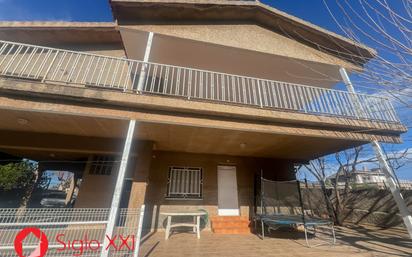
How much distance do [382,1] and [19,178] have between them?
9705mm

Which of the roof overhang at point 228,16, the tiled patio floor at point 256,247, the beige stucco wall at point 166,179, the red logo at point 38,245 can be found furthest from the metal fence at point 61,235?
the roof overhang at point 228,16

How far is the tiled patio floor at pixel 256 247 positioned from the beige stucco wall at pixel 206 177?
1000 millimetres

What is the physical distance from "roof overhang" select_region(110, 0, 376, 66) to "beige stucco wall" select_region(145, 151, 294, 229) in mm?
4291

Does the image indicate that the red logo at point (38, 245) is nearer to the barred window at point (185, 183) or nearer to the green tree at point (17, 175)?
the barred window at point (185, 183)

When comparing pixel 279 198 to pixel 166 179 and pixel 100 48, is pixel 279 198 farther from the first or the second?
pixel 100 48

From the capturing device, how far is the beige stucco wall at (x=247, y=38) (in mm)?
6182

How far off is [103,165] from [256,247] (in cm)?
510

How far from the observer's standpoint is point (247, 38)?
22.4 feet

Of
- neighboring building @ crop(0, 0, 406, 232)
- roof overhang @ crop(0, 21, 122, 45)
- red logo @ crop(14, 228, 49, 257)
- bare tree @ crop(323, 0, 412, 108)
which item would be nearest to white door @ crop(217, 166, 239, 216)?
neighboring building @ crop(0, 0, 406, 232)

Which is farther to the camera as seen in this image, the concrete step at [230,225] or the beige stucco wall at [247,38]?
the concrete step at [230,225]

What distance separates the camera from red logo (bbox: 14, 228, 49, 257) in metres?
3.19

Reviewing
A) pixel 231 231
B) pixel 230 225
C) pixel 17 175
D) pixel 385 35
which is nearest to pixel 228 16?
pixel 385 35

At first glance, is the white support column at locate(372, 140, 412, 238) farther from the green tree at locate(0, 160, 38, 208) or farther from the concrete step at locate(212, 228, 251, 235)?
the green tree at locate(0, 160, 38, 208)

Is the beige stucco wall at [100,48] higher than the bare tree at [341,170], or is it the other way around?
the beige stucco wall at [100,48]
